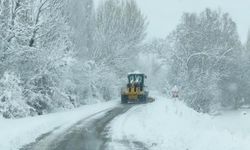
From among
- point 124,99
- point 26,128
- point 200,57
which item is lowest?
point 26,128

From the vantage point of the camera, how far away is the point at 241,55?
2965 inches

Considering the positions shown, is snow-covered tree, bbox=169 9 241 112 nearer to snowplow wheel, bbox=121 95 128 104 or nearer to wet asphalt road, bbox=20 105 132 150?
snowplow wheel, bbox=121 95 128 104

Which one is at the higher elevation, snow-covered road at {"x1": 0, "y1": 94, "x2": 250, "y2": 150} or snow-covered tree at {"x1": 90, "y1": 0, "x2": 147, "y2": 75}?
snow-covered tree at {"x1": 90, "y1": 0, "x2": 147, "y2": 75}

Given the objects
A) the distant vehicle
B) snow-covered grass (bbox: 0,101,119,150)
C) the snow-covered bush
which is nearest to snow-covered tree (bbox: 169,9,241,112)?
the distant vehicle

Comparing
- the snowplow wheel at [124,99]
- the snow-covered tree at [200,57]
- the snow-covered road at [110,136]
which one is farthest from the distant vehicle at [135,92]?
the snow-covered road at [110,136]

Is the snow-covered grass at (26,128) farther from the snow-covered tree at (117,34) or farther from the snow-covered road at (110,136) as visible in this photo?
the snow-covered tree at (117,34)

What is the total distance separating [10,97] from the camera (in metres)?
22.3

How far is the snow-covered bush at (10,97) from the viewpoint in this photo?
2223cm

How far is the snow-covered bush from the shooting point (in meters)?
22.2

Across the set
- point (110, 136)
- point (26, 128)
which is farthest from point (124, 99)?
point (110, 136)

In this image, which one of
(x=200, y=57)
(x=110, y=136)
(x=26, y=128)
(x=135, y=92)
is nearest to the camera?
(x=110, y=136)

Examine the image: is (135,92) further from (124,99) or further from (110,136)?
(110,136)

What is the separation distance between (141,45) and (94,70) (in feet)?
42.8

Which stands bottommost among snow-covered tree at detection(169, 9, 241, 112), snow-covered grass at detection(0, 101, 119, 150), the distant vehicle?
snow-covered grass at detection(0, 101, 119, 150)
